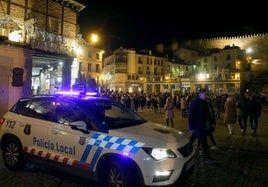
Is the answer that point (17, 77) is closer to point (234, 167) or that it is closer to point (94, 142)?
point (94, 142)

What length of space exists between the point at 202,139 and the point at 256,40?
88.7m

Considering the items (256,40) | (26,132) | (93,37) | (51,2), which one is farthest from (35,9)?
(256,40)

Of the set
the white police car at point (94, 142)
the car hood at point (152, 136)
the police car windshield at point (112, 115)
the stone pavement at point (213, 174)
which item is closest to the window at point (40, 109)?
the white police car at point (94, 142)

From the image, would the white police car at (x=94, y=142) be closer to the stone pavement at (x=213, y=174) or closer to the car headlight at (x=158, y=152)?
the car headlight at (x=158, y=152)

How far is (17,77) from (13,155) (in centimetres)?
1036

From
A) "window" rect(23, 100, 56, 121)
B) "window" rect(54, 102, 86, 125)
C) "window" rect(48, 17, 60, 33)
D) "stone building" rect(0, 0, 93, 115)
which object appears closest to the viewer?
"window" rect(54, 102, 86, 125)

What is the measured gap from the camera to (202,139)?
6980 mm

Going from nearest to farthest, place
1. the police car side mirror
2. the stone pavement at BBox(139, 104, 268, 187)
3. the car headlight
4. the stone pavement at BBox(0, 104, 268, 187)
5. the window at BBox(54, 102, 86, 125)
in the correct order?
the car headlight
the police car side mirror
the window at BBox(54, 102, 86, 125)
the stone pavement at BBox(0, 104, 268, 187)
the stone pavement at BBox(139, 104, 268, 187)

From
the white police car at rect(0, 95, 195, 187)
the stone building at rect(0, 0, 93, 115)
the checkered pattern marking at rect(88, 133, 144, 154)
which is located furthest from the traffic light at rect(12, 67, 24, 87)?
the checkered pattern marking at rect(88, 133, 144, 154)

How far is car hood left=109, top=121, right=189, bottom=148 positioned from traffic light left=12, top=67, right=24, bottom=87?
12371 millimetres

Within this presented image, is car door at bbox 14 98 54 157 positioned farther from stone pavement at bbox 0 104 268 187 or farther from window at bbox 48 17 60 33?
window at bbox 48 17 60 33

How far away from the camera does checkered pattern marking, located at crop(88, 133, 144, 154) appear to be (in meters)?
4.40

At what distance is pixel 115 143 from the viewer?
457 centimetres

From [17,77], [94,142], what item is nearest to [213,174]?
[94,142]
